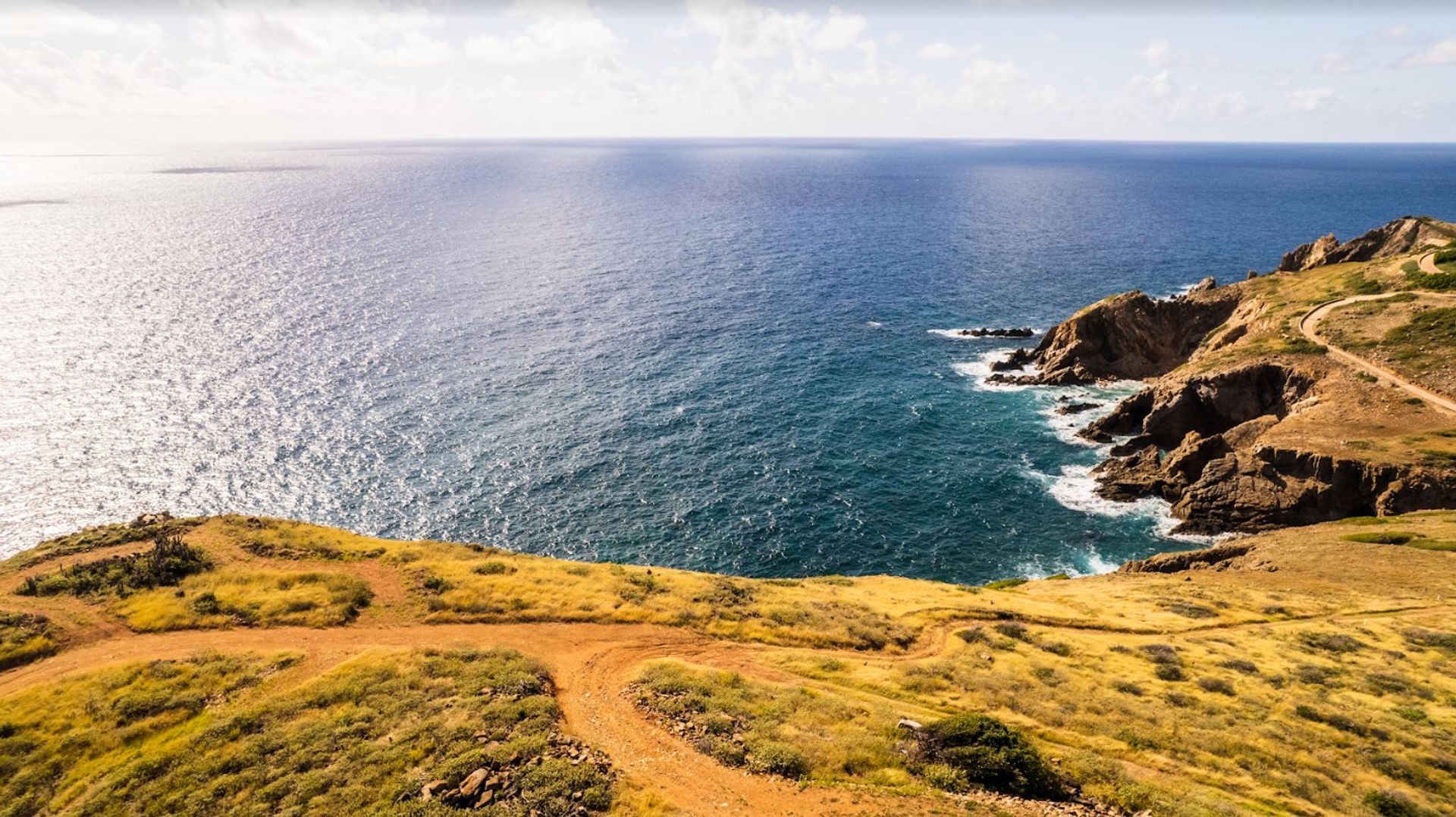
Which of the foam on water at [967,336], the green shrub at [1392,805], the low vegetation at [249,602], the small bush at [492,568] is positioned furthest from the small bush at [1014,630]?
the foam on water at [967,336]

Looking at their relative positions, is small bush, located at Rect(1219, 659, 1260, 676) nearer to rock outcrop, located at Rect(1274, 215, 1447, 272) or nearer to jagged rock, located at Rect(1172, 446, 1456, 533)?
jagged rock, located at Rect(1172, 446, 1456, 533)

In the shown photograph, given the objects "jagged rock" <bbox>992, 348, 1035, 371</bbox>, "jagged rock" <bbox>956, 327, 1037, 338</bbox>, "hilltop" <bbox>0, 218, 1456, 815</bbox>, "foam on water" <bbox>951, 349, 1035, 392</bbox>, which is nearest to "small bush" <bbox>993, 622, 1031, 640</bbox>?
"hilltop" <bbox>0, 218, 1456, 815</bbox>

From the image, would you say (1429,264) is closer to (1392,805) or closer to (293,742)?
(1392,805)

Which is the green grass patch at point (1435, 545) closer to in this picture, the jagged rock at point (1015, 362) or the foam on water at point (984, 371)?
the foam on water at point (984, 371)

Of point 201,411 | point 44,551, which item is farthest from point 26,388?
point 44,551

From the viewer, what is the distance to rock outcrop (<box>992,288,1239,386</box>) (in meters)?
104

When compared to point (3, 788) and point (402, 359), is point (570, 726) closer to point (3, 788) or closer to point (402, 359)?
point (3, 788)

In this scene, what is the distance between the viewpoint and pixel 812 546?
224ft

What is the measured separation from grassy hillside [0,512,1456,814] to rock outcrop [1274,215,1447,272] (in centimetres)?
8813

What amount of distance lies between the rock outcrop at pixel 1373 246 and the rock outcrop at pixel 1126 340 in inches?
1027

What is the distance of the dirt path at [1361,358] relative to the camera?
70.1 m

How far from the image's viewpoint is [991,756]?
27469 mm

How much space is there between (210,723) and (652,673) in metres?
20.7

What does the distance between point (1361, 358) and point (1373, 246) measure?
5853 centimetres
